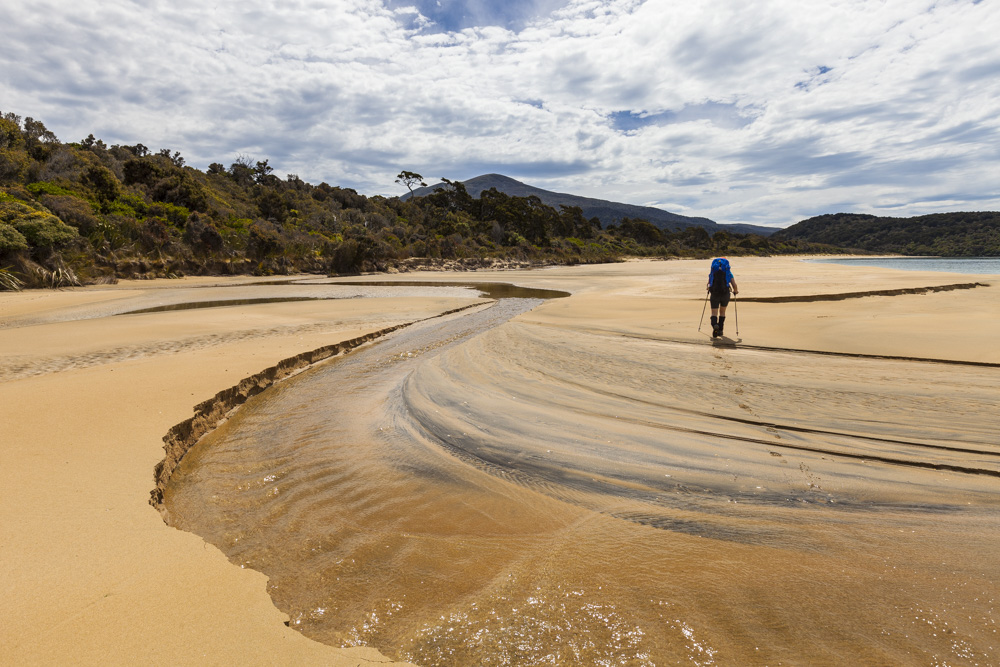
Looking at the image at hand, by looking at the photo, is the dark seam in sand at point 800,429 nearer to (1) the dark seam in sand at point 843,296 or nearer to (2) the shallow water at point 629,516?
(2) the shallow water at point 629,516

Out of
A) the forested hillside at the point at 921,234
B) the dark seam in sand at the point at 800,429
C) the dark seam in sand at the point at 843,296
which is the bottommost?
the dark seam in sand at the point at 800,429

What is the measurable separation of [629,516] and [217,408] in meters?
4.54

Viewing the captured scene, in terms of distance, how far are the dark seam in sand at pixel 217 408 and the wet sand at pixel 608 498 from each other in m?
0.13

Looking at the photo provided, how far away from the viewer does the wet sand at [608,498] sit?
1.95m

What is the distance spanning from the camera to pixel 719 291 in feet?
28.6

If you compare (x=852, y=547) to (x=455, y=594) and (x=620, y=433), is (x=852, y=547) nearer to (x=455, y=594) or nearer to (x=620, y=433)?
(x=620, y=433)

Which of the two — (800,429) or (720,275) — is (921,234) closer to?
(720,275)

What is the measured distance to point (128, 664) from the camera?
65.3 inches

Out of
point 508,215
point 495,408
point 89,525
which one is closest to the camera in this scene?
point 89,525

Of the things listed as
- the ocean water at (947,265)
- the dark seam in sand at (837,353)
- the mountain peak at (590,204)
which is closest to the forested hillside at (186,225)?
the dark seam in sand at (837,353)

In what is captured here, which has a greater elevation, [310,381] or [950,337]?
[950,337]

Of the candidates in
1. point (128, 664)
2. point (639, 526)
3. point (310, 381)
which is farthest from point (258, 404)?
point (639, 526)

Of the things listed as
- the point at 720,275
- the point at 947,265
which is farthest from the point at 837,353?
the point at 947,265

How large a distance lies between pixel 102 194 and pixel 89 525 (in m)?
34.4
